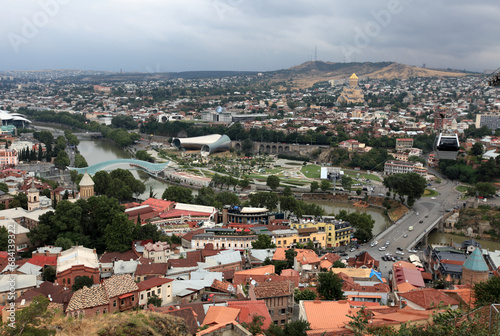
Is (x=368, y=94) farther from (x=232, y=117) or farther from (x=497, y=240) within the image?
(x=497, y=240)

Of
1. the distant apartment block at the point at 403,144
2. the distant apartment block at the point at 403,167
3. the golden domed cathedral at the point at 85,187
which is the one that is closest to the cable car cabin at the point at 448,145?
the golden domed cathedral at the point at 85,187

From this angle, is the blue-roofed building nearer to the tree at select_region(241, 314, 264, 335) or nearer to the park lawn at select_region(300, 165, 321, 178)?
the tree at select_region(241, 314, 264, 335)

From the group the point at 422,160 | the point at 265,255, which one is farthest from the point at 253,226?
the point at 422,160

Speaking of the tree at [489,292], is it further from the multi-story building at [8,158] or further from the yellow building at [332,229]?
the multi-story building at [8,158]

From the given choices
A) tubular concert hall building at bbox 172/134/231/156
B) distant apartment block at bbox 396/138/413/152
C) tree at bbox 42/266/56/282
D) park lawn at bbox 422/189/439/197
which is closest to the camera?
tree at bbox 42/266/56/282

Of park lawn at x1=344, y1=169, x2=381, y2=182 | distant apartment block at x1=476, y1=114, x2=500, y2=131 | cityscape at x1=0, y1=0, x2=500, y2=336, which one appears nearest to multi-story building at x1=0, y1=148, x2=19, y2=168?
cityscape at x1=0, y1=0, x2=500, y2=336
